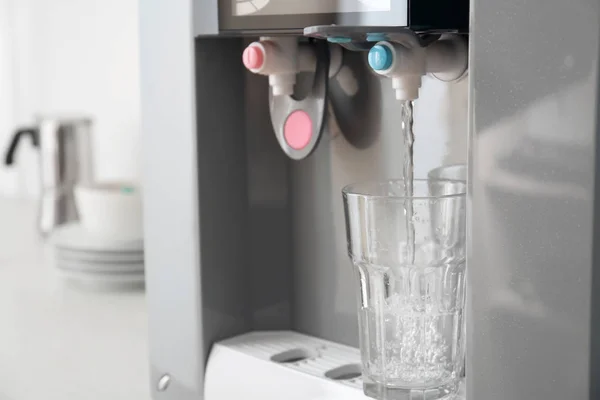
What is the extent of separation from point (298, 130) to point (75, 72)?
1.09 m

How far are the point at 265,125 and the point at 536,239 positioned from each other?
0.34 m

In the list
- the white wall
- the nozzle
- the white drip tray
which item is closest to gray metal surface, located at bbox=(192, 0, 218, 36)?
the nozzle

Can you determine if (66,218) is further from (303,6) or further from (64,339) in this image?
(303,6)

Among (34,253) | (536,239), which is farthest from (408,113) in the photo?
(34,253)

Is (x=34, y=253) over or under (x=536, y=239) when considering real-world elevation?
under

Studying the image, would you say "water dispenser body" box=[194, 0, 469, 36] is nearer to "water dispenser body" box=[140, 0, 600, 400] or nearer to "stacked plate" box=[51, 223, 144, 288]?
"water dispenser body" box=[140, 0, 600, 400]

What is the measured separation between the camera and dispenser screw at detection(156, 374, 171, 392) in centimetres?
82

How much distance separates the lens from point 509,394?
0.54 metres

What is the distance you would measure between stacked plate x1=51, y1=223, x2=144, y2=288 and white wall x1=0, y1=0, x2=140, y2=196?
16.1 inches

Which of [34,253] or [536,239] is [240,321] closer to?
[536,239]

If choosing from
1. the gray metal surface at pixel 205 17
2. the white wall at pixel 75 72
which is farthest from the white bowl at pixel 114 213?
the gray metal surface at pixel 205 17

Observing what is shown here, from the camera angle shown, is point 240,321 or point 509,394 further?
point 240,321

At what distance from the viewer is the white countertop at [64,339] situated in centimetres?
87

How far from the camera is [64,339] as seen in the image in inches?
40.2
